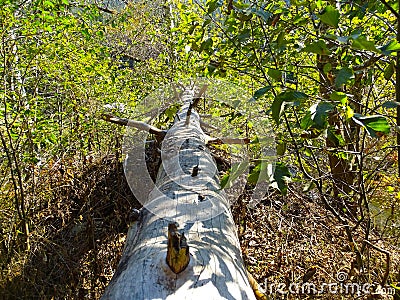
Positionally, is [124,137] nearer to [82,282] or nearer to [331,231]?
[82,282]

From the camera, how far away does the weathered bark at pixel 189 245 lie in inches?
55.2

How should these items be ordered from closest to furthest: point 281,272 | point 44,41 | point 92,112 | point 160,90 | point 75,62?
point 281,272 < point 44,41 < point 75,62 < point 92,112 < point 160,90

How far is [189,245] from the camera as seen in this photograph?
1697mm

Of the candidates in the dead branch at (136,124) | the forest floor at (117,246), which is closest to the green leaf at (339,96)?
the forest floor at (117,246)

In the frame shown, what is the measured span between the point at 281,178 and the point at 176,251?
1.71 ft

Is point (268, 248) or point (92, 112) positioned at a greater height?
point (92, 112)

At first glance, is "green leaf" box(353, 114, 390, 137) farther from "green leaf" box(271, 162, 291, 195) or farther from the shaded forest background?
the shaded forest background

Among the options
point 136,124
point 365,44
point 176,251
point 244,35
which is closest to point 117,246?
point 136,124

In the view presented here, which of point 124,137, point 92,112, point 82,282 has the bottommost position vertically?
point 82,282

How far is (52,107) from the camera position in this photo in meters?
5.33

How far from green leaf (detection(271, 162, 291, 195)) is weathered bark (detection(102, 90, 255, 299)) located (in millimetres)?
477

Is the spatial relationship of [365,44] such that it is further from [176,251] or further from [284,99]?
[176,251]

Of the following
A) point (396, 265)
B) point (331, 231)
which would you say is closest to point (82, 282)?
point (331, 231)

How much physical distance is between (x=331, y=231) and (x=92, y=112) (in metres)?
3.26
